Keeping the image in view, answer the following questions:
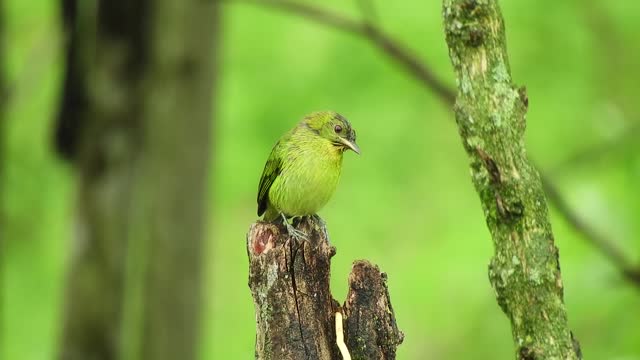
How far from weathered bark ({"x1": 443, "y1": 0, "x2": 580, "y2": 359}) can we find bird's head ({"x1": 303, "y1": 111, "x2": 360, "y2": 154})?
121cm

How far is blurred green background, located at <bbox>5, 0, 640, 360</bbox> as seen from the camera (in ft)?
28.1

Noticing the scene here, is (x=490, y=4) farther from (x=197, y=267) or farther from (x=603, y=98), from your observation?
(x=603, y=98)

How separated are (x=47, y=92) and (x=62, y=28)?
449 cm

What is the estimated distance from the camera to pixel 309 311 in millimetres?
2914

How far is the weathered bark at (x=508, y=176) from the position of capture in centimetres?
254

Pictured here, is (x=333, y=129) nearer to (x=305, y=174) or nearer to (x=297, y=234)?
(x=305, y=174)

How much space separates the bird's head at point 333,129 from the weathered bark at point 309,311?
0.90 meters

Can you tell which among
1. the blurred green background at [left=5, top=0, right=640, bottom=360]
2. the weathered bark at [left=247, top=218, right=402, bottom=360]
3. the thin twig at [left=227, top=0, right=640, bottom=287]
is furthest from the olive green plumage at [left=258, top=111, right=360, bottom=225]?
the blurred green background at [left=5, top=0, right=640, bottom=360]

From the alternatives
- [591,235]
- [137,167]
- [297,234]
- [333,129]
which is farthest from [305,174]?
[137,167]

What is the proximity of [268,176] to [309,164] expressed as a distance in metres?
0.37

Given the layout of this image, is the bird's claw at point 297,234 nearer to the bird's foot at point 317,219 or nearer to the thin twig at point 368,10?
the bird's foot at point 317,219

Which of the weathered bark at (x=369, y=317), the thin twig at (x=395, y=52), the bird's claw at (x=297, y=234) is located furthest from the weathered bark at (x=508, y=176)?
the thin twig at (x=395, y=52)

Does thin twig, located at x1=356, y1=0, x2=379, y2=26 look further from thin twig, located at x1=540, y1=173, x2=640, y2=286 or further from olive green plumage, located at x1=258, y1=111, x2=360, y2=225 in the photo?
olive green plumage, located at x1=258, y1=111, x2=360, y2=225

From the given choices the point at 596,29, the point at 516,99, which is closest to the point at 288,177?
the point at 516,99
